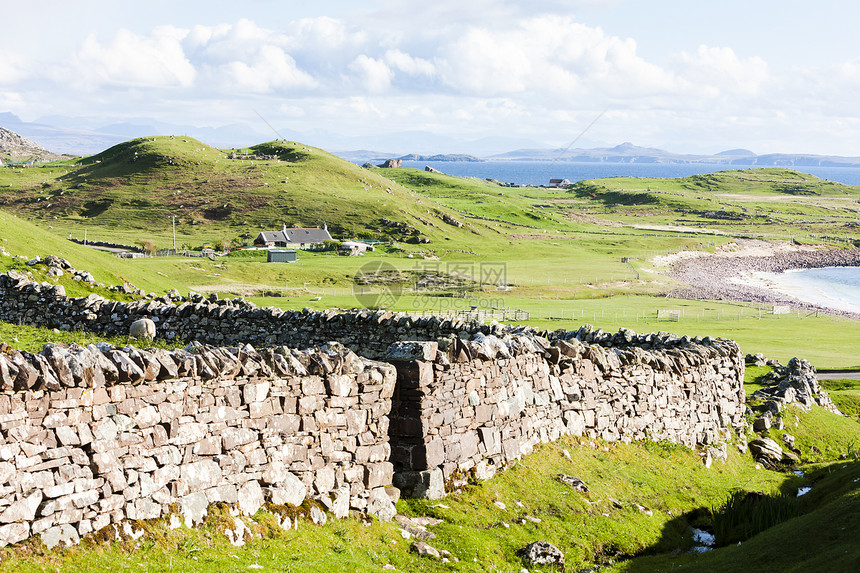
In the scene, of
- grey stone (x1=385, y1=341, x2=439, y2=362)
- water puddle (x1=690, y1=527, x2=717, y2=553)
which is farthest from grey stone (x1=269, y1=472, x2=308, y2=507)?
water puddle (x1=690, y1=527, x2=717, y2=553)

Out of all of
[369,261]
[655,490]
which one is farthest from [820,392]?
[369,261]

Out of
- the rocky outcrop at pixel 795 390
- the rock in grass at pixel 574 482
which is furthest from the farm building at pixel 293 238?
the rock in grass at pixel 574 482

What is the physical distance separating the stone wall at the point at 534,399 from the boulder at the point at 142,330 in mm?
11646

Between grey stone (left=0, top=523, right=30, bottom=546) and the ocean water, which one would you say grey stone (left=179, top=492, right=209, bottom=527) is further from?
the ocean water

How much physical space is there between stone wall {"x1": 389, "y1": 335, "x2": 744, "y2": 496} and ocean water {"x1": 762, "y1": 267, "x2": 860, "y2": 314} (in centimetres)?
8166

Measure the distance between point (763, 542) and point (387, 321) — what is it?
12.4m

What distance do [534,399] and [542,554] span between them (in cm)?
452

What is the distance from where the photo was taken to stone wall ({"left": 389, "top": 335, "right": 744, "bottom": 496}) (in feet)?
48.1

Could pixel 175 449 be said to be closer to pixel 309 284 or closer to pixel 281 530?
pixel 281 530

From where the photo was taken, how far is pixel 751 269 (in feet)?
447

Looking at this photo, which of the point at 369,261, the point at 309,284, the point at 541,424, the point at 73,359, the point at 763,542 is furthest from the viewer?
the point at 369,261

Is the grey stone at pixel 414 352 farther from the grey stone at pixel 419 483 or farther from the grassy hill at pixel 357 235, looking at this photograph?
the grassy hill at pixel 357 235

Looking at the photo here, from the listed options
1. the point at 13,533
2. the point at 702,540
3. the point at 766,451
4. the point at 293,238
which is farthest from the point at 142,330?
the point at 293,238

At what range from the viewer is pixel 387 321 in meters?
23.0
